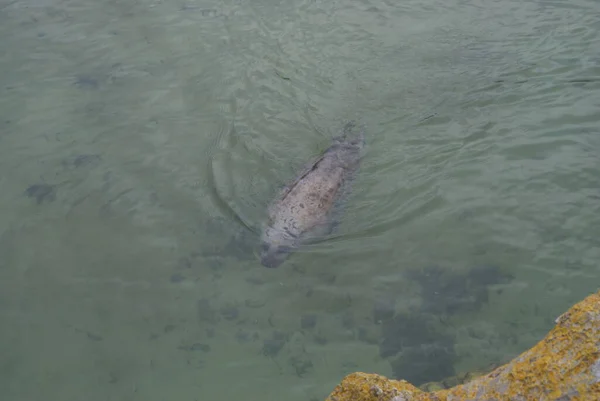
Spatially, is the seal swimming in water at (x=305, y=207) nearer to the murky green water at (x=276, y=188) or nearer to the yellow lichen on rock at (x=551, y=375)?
the murky green water at (x=276, y=188)

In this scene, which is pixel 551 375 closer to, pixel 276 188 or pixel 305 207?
pixel 305 207

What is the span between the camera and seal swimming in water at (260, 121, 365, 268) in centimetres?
693

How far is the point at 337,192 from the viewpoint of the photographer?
7520 mm

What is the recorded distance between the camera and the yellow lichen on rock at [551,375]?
9.38ft

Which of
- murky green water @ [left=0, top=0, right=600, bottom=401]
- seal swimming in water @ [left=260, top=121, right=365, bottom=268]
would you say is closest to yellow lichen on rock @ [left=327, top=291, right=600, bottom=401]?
murky green water @ [left=0, top=0, right=600, bottom=401]

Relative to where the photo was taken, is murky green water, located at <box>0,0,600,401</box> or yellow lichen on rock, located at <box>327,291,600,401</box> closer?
yellow lichen on rock, located at <box>327,291,600,401</box>

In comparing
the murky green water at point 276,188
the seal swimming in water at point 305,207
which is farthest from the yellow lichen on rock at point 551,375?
the seal swimming in water at point 305,207

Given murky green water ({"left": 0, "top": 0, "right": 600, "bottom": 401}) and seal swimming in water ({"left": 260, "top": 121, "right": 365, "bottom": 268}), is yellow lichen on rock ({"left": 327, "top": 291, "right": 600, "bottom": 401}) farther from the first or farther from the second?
seal swimming in water ({"left": 260, "top": 121, "right": 365, "bottom": 268})

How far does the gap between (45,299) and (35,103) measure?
13.9 feet

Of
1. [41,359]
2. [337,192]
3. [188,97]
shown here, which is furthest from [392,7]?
[41,359]

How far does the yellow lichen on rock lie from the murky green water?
7.43 ft

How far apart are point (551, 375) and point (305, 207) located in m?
4.45

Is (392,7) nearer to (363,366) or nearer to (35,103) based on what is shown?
(35,103)

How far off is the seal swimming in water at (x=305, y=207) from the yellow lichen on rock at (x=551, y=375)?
3.53 meters
